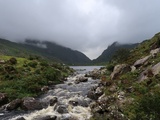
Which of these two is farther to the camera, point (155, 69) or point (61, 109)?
point (155, 69)

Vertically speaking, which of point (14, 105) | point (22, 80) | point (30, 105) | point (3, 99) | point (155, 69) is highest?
point (155, 69)

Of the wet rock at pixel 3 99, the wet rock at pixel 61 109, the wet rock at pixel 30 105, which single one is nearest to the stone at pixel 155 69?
the wet rock at pixel 61 109

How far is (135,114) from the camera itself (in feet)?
49.9

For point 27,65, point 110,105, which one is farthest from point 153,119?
point 27,65

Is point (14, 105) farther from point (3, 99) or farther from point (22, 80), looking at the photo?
point (22, 80)

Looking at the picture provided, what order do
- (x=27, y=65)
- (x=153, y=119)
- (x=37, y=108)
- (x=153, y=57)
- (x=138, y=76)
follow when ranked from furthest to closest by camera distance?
(x=27, y=65) → (x=153, y=57) → (x=138, y=76) → (x=37, y=108) → (x=153, y=119)

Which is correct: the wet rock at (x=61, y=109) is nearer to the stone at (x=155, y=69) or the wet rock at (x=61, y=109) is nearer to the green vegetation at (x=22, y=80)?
the green vegetation at (x=22, y=80)

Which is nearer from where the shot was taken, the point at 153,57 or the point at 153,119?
the point at 153,119

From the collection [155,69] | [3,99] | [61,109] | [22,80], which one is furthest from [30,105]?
[155,69]

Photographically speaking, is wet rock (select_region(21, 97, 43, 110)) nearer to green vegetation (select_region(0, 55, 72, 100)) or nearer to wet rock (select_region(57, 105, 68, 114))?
wet rock (select_region(57, 105, 68, 114))

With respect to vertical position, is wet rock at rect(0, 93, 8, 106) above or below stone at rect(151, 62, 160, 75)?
below

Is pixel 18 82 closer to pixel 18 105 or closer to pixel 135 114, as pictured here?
pixel 18 105

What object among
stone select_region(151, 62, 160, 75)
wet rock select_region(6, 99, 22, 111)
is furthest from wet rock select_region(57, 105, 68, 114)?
stone select_region(151, 62, 160, 75)

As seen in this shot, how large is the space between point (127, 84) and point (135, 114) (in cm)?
1944
